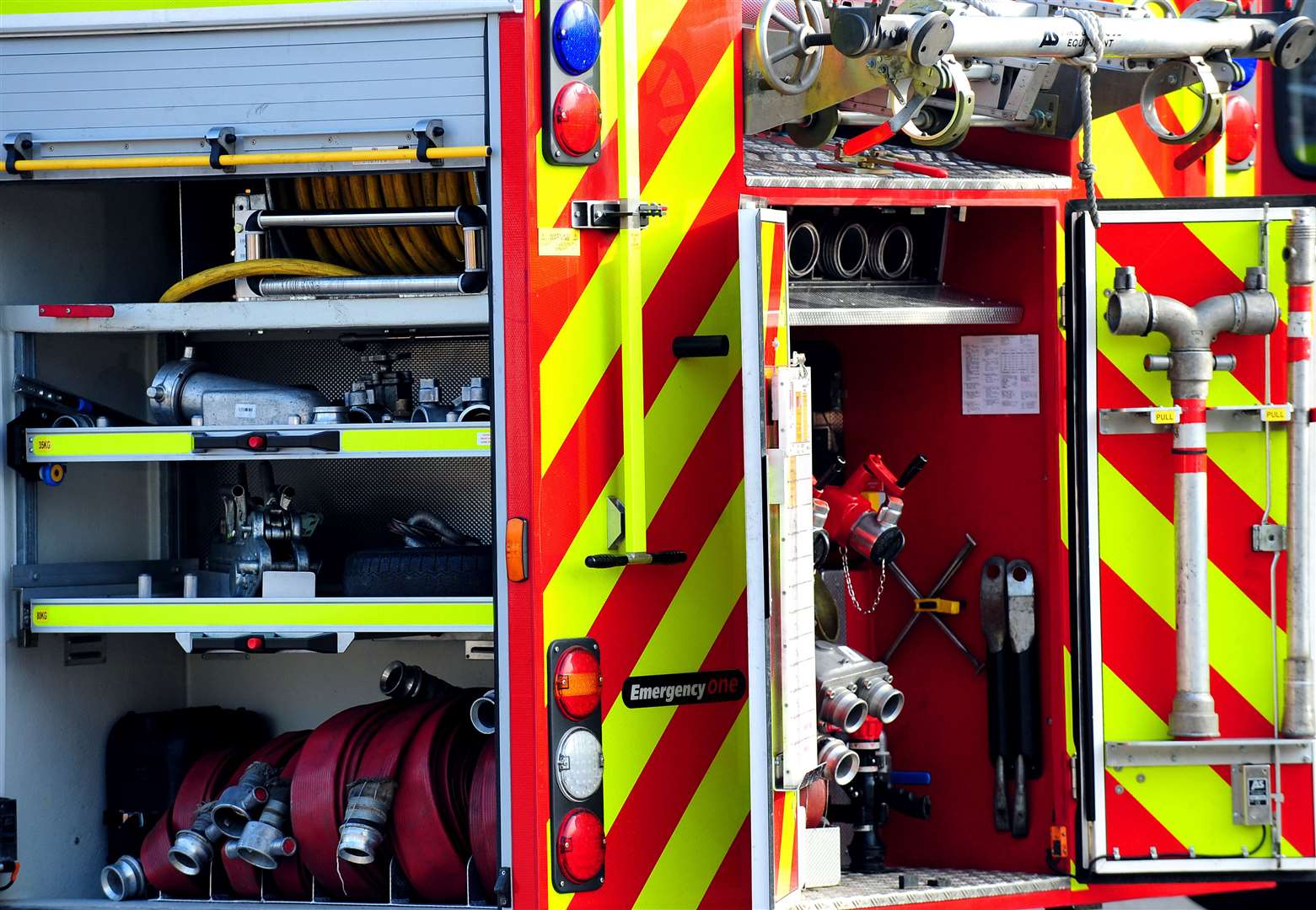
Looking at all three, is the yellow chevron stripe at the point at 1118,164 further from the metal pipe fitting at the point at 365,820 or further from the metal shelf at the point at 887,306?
the metal pipe fitting at the point at 365,820

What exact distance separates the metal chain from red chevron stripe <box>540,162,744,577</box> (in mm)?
857

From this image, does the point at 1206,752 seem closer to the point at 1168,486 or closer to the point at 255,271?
the point at 1168,486

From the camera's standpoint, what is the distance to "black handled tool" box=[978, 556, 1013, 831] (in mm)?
4234

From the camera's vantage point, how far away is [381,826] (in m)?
3.73

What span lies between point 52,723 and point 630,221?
1818 mm

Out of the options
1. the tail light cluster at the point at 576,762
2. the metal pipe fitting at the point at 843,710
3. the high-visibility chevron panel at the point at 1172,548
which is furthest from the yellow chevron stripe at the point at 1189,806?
the tail light cluster at the point at 576,762

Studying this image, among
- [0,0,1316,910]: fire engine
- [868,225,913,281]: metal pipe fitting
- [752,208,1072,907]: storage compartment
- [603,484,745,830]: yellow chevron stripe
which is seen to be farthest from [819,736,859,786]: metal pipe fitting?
[868,225,913,281]: metal pipe fitting

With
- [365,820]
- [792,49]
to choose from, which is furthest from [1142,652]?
[365,820]

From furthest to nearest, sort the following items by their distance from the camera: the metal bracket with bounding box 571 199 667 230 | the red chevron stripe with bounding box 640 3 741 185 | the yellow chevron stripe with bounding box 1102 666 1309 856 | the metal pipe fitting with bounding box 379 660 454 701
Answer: the metal pipe fitting with bounding box 379 660 454 701
the yellow chevron stripe with bounding box 1102 666 1309 856
the red chevron stripe with bounding box 640 3 741 185
the metal bracket with bounding box 571 199 667 230

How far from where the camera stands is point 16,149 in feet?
12.0

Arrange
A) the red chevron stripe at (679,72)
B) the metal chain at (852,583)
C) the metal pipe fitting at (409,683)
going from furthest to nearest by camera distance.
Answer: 1. the metal chain at (852,583)
2. the metal pipe fitting at (409,683)
3. the red chevron stripe at (679,72)

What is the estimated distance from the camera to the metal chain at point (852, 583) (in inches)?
169

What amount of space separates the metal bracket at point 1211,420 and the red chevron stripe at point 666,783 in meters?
1.00

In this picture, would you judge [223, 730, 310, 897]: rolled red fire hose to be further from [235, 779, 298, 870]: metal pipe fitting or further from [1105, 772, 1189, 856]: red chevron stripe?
[1105, 772, 1189, 856]: red chevron stripe
